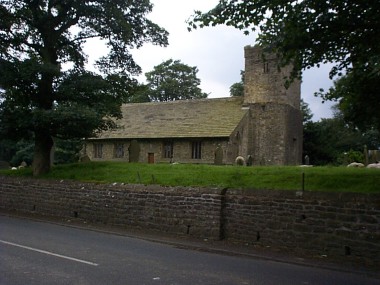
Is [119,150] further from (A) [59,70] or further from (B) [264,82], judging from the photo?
(A) [59,70]

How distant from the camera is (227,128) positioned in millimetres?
37094

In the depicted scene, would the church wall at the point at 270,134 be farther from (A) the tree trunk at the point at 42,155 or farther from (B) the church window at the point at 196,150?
(A) the tree trunk at the point at 42,155

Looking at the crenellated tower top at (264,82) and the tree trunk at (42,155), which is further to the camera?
the crenellated tower top at (264,82)

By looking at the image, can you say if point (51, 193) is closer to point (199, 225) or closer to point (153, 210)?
point (153, 210)

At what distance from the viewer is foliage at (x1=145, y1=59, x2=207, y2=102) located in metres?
65.7

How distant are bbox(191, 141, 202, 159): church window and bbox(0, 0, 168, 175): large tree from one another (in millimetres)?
15776

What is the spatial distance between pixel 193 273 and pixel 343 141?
176ft

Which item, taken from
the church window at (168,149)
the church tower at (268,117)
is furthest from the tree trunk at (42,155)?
the church tower at (268,117)

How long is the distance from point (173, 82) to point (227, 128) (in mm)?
30234

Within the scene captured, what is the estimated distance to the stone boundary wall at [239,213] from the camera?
1030 cm

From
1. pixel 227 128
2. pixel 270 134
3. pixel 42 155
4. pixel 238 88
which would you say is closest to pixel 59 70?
pixel 42 155

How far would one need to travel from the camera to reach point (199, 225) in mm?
13297

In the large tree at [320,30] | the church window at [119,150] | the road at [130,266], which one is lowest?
the road at [130,266]

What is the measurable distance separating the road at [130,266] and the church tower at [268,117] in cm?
2963
